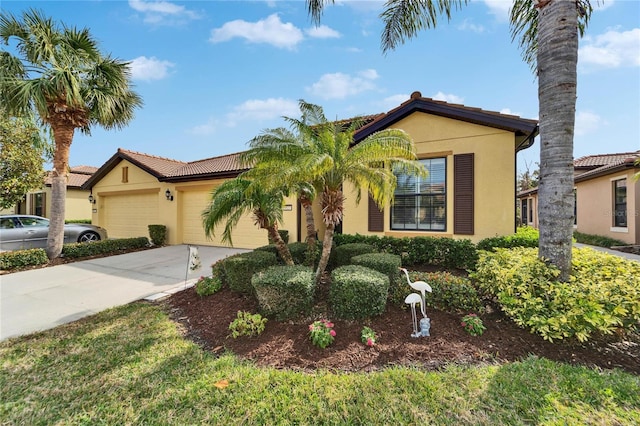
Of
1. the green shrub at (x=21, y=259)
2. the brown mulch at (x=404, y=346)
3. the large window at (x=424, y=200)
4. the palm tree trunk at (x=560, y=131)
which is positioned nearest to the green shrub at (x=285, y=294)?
the brown mulch at (x=404, y=346)

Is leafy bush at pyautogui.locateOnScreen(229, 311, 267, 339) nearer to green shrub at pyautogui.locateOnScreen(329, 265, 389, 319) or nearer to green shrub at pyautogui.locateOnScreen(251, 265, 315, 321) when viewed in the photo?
green shrub at pyautogui.locateOnScreen(251, 265, 315, 321)

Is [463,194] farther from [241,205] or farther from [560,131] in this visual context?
[241,205]

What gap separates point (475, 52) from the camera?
7516 millimetres

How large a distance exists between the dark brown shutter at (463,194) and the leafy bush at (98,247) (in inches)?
503

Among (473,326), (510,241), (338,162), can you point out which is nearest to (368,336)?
(473,326)

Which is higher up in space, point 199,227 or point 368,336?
point 199,227

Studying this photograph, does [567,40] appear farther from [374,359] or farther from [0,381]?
[0,381]

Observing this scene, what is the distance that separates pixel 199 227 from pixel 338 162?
33.4ft

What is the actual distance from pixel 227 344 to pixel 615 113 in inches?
551

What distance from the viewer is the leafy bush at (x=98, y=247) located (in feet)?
32.1

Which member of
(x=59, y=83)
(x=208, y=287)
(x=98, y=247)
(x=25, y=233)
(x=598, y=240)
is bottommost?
(x=208, y=287)

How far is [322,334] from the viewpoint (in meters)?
3.64

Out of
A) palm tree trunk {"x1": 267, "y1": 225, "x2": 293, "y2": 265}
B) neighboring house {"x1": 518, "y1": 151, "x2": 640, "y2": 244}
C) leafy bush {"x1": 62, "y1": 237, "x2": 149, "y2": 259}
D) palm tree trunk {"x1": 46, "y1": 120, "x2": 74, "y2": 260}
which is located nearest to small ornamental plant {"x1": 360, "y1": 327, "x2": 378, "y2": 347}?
palm tree trunk {"x1": 267, "y1": 225, "x2": 293, "y2": 265}

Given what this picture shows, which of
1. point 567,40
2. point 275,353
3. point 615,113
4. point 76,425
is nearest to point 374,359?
point 275,353
